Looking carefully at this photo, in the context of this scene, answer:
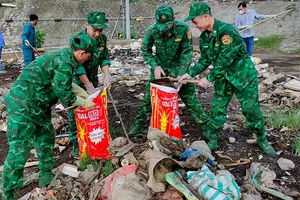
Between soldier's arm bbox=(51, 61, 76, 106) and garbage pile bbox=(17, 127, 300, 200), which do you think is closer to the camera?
garbage pile bbox=(17, 127, 300, 200)

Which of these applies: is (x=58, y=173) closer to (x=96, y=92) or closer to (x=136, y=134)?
(x=96, y=92)

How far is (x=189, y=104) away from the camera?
14.3 feet

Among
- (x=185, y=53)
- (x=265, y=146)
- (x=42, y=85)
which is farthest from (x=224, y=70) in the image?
(x=42, y=85)

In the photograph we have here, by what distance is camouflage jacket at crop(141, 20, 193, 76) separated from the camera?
4.15m

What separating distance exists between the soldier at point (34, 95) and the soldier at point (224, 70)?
1294mm

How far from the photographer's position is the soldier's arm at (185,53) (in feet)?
13.7

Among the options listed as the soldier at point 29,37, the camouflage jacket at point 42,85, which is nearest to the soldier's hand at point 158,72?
the camouflage jacket at point 42,85

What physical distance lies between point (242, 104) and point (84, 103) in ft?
5.94

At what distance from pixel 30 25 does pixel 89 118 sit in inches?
206

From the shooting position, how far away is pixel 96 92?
3541 millimetres

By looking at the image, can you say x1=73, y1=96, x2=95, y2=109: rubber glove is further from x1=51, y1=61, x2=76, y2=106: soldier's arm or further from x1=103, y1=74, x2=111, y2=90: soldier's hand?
x1=103, y1=74, x2=111, y2=90: soldier's hand

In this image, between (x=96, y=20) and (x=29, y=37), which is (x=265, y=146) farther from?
(x=29, y=37)

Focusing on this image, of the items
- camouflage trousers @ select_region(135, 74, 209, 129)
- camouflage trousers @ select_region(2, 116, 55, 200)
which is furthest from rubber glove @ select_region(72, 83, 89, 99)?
camouflage trousers @ select_region(135, 74, 209, 129)

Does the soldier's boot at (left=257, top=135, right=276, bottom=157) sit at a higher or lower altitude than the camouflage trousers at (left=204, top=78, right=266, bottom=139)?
lower
